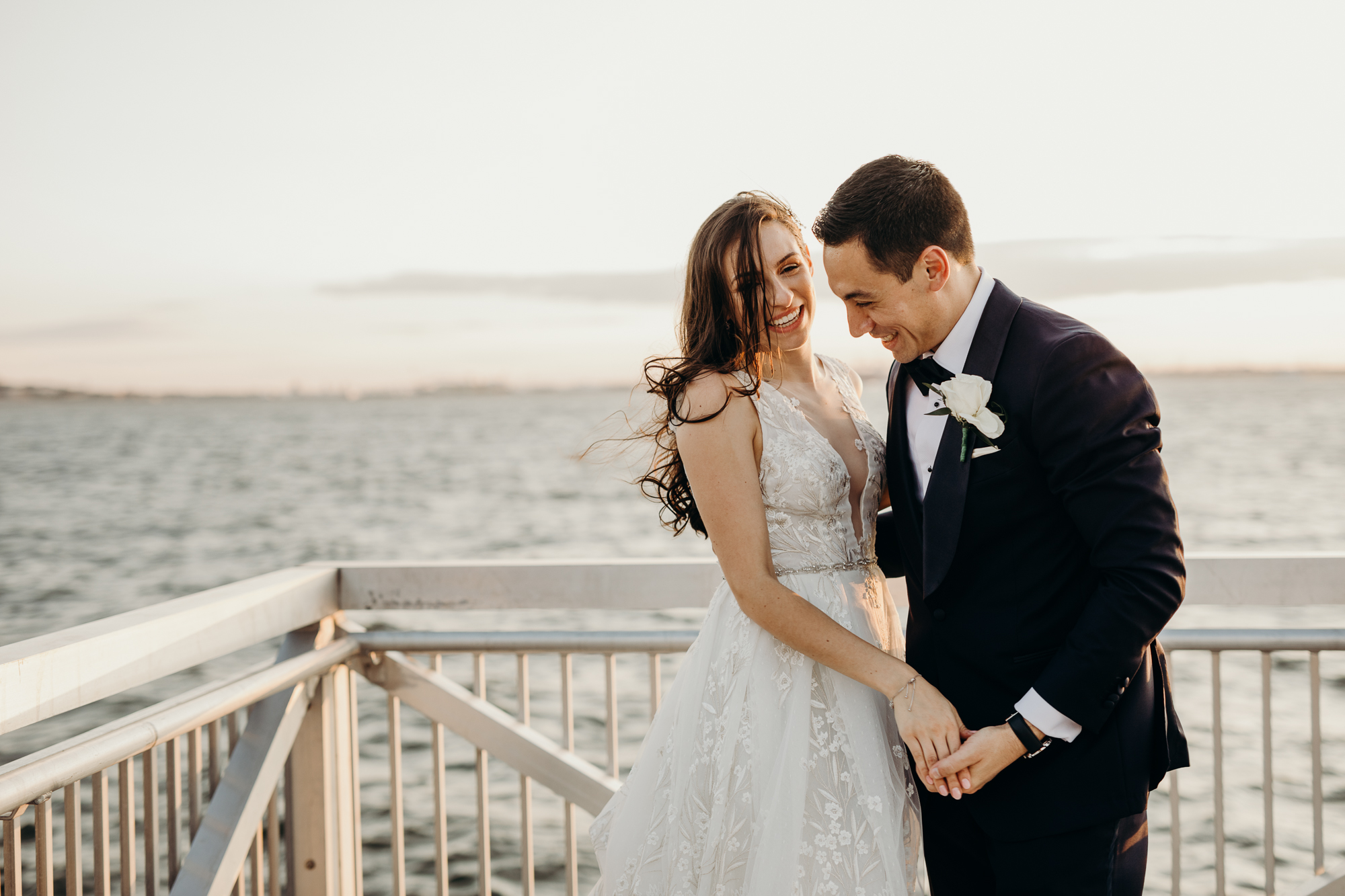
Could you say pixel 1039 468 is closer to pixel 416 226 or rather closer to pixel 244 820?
pixel 244 820

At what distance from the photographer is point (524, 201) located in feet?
99.6

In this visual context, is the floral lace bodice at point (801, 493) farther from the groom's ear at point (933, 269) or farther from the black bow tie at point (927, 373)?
the groom's ear at point (933, 269)

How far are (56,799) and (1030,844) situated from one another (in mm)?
6146

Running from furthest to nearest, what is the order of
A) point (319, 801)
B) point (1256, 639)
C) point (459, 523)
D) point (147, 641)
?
point (459, 523)
point (319, 801)
point (1256, 639)
point (147, 641)

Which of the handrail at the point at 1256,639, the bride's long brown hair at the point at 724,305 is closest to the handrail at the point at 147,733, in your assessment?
the bride's long brown hair at the point at 724,305

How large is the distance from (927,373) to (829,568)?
0.43 m

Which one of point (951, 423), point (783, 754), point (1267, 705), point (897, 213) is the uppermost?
point (897, 213)

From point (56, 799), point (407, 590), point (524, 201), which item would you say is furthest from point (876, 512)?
point (524, 201)

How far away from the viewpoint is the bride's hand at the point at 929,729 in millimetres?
1369

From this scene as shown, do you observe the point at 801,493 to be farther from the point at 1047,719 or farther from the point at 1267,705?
the point at 1267,705

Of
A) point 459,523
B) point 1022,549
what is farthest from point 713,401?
point 459,523

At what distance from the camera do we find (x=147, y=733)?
1479 millimetres

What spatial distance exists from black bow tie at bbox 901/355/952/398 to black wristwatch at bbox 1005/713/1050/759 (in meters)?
0.55

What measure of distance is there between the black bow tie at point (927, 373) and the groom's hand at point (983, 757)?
Answer: 1.86 feet
